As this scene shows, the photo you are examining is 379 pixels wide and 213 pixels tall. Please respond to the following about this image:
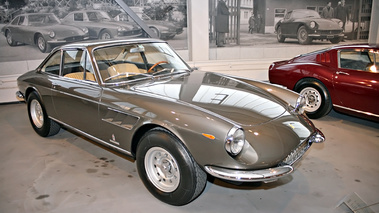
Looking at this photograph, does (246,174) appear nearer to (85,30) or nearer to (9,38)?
(85,30)

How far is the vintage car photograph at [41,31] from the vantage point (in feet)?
22.5

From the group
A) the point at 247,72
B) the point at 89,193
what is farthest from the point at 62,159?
the point at 247,72

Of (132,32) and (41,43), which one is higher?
(132,32)

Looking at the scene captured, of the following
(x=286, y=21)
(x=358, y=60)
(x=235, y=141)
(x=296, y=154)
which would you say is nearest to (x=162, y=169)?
(x=235, y=141)

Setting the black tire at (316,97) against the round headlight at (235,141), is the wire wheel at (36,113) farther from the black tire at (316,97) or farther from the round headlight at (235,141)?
the black tire at (316,97)

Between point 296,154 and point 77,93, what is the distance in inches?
92.0

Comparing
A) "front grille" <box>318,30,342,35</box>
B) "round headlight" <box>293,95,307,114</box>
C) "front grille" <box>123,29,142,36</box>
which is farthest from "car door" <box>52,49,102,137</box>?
"front grille" <box>318,30,342,35</box>

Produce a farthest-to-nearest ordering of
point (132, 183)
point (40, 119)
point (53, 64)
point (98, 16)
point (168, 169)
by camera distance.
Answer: point (98, 16), point (40, 119), point (53, 64), point (132, 183), point (168, 169)

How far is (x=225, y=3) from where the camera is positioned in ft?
26.1

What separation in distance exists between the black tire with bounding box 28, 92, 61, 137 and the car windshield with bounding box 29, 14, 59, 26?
10.9ft

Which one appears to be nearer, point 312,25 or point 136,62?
point 136,62

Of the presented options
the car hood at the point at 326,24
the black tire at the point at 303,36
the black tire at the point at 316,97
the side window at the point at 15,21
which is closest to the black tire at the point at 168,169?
the black tire at the point at 316,97

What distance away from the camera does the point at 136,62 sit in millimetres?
3762

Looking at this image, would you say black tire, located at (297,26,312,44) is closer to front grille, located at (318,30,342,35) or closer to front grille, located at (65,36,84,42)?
front grille, located at (318,30,342,35)
